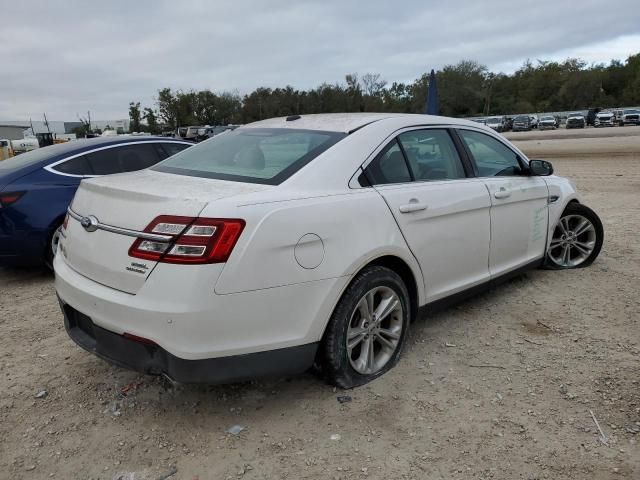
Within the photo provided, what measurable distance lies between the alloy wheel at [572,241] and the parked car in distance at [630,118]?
1903 inches

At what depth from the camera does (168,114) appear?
250ft

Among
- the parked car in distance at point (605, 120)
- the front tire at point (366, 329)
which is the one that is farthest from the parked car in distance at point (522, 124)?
the front tire at point (366, 329)

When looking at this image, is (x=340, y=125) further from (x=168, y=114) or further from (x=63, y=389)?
(x=168, y=114)

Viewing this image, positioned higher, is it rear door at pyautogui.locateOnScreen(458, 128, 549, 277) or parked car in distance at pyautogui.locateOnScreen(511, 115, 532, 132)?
rear door at pyautogui.locateOnScreen(458, 128, 549, 277)

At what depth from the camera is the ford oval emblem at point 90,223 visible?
257 centimetres

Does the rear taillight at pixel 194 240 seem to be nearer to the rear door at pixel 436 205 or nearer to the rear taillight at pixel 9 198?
the rear door at pixel 436 205

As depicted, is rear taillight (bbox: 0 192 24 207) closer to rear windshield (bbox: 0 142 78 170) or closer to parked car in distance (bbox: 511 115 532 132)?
rear windshield (bbox: 0 142 78 170)

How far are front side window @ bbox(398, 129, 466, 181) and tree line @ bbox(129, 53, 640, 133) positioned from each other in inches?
2554

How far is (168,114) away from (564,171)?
71369 mm

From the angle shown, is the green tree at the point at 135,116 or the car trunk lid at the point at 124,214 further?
the green tree at the point at 135,116

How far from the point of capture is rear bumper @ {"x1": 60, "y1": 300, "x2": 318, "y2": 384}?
232cm

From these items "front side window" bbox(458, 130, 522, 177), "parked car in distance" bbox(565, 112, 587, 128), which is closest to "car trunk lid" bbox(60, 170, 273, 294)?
"front side window" bbox(458, 130, 522, 177)

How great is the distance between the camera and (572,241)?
495 centimetres

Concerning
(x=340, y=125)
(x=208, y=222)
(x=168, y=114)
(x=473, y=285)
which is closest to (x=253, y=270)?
(x=208, y=222)
